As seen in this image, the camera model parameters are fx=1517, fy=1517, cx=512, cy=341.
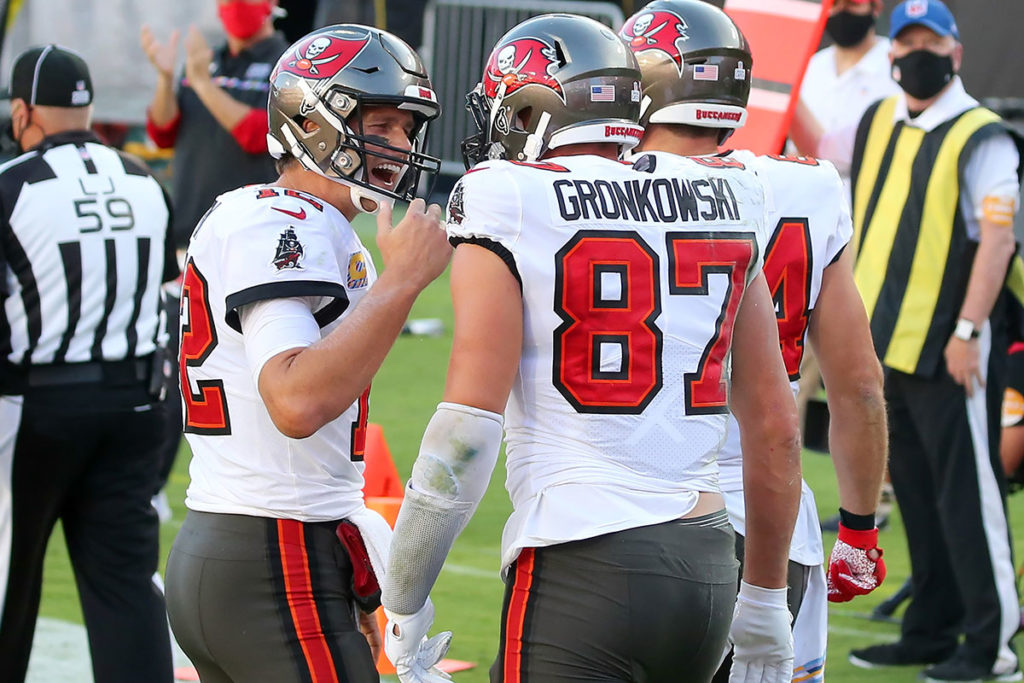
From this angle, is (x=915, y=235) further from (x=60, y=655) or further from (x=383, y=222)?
(x=60, y=655)

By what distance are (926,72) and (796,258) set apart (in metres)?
2.48

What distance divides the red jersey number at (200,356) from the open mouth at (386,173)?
1.48ft

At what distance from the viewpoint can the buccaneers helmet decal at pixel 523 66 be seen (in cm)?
294

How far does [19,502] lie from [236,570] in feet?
6.54

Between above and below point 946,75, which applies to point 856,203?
below

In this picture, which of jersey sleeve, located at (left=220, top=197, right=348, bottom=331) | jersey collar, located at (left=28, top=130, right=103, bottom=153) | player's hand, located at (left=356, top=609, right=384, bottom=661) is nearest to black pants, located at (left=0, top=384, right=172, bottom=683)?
jersey collar, located at (left=28, top=130, right=103, bottom=153)

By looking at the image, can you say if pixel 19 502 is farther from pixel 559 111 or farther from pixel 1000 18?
pixel 1000 18

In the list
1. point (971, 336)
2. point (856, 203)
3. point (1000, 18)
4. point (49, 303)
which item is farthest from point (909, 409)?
point (1000, 18)

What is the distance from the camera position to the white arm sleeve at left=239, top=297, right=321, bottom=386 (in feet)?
9.48

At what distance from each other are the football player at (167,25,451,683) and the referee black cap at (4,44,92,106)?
2132 mm

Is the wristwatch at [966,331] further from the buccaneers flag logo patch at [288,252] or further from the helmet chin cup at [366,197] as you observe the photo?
the buccaneers flag logo patch at [288,252]

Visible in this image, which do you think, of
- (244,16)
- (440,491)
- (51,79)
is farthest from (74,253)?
(244,16)

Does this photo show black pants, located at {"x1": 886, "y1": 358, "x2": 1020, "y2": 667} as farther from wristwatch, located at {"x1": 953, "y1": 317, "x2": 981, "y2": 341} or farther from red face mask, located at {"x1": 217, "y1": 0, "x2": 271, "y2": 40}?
red face mask, located at {"x1": 217, "y1": 0, "x2": 271, "y2": 40}

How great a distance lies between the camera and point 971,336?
18.2 ft
